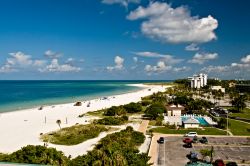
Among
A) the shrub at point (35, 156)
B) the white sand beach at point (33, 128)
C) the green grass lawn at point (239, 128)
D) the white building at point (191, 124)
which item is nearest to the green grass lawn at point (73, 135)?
the white sand beach at point (33, 128)

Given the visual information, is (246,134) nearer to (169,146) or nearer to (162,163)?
(169,146)

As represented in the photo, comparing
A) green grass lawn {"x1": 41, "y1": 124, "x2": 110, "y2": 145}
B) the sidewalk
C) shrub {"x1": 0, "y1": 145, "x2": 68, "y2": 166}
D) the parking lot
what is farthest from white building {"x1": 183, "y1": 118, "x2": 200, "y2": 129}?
shrub {"x1": 0, "y1": 145, "x2": 68, "y2": 166}

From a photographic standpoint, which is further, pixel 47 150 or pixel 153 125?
pixel 153 125

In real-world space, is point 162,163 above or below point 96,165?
below

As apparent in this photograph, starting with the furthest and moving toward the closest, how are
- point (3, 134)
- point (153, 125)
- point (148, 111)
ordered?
1. point (148, 111)
2. point (153, 125)
3. point (3, 134)

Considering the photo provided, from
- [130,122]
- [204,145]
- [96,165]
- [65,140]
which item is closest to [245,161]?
[204,145]

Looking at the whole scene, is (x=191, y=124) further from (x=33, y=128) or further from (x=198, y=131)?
(x=33, y=128)
